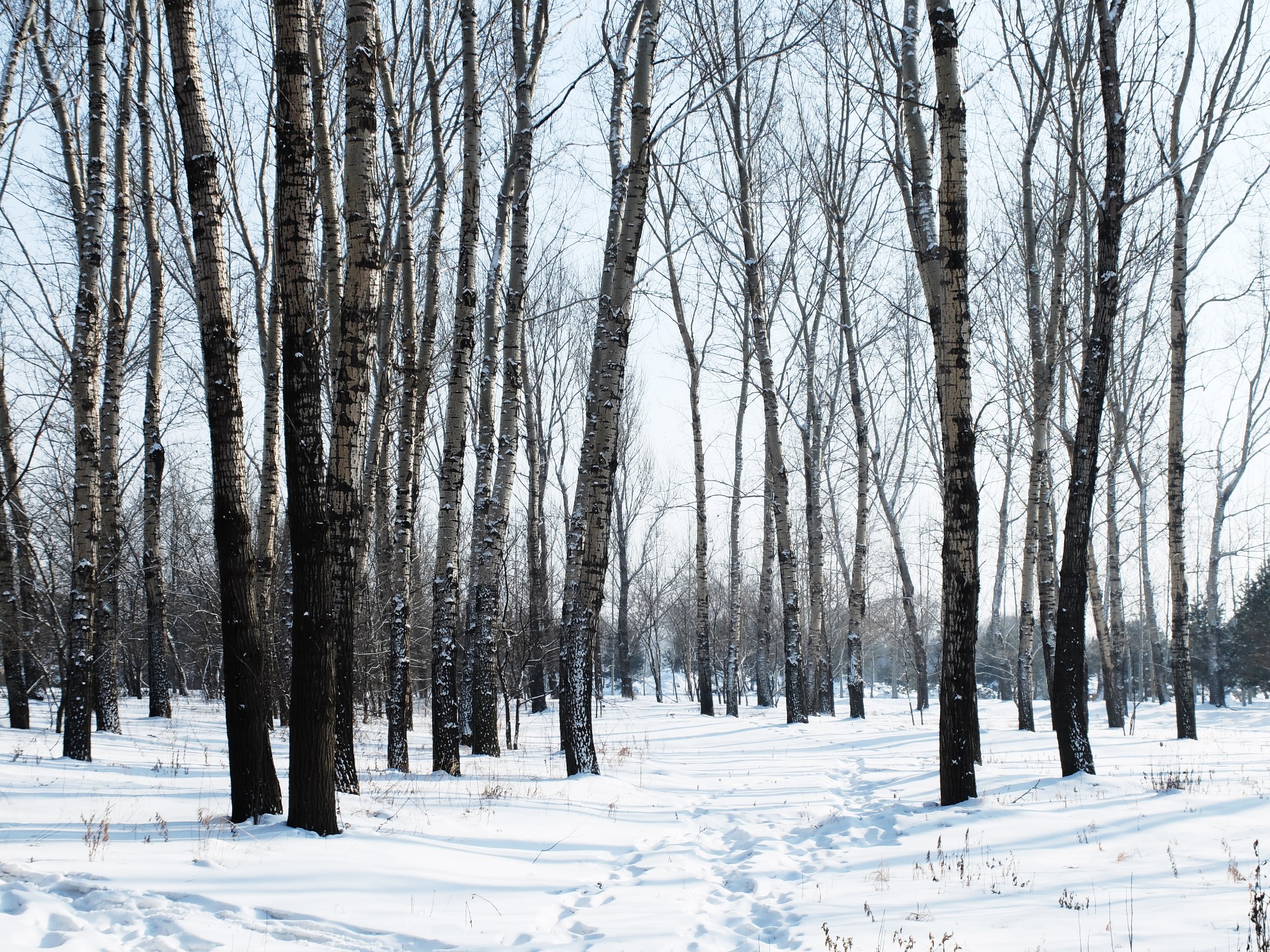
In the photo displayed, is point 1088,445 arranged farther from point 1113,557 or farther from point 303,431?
point 1113,557

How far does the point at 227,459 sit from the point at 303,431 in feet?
1.76

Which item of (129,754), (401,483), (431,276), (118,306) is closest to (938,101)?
(431,276)

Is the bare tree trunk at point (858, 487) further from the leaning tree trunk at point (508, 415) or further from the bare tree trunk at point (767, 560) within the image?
the leaning tree trunk at point (508, 415)

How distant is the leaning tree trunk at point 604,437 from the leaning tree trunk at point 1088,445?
14.8 feet

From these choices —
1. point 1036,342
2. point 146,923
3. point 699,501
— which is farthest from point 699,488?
point 146,923

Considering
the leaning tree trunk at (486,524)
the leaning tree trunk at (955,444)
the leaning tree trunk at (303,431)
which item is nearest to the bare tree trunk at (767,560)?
the leaning tree trunk at (486,524)

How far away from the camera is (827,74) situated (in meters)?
15.2

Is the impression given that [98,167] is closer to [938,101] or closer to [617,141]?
[617,141]

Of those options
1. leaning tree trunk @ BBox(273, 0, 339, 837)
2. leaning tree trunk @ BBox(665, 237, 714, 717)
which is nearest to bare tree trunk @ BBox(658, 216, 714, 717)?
leaning tree trunk @ BBox(665, 237, 714, 717)

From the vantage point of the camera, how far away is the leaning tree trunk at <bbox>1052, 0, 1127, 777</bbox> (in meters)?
7.46

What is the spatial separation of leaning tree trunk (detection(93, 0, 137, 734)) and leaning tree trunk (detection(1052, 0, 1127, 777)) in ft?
33.3

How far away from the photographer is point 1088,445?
772 centimetres

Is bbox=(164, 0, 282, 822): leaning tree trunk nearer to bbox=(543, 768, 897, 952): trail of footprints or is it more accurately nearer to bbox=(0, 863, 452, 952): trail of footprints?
bbox=(0, 863, 452, 952): trail of footprints

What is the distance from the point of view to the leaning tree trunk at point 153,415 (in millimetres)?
11406
